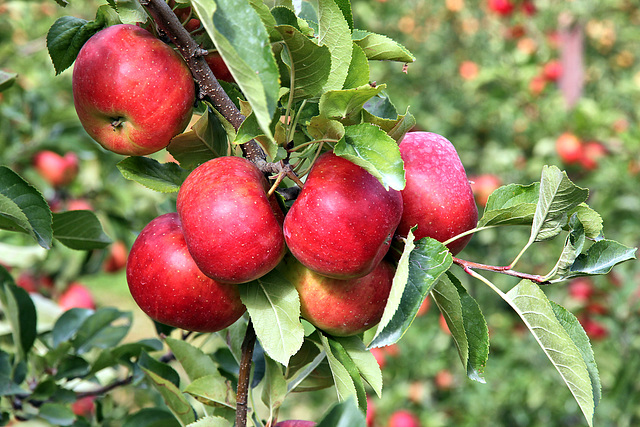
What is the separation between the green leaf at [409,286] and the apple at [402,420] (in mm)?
1839

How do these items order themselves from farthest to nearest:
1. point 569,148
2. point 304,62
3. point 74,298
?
point 569,148 → point 74,298 → point 304,62

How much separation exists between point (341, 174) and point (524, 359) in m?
2.10

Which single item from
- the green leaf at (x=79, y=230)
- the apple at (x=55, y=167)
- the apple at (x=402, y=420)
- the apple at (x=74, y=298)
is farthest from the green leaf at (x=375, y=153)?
the apple at (x=402, y=420)

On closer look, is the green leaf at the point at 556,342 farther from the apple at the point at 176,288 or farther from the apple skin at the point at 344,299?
the apple at the point at 176,288

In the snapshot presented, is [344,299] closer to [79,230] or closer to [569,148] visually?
[79,230]

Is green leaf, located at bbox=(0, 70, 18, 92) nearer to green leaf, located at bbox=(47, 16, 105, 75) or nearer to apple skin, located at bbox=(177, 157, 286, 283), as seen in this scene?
green leaf, located at bbox=(47, 16, 105, 75)

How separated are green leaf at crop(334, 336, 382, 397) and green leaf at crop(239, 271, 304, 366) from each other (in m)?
0.09

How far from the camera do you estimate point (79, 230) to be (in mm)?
875

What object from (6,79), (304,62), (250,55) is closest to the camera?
(250,55)

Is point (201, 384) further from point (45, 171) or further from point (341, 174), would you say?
point (45, 171)

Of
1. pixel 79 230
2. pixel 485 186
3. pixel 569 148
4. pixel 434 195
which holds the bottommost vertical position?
pixel 485 186

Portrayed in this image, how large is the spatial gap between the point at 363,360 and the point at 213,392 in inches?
7.9

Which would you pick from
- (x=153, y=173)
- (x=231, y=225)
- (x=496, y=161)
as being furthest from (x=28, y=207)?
(x=496, y=161)

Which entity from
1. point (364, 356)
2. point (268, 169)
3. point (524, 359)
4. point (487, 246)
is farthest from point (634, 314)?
point (268, 169)
